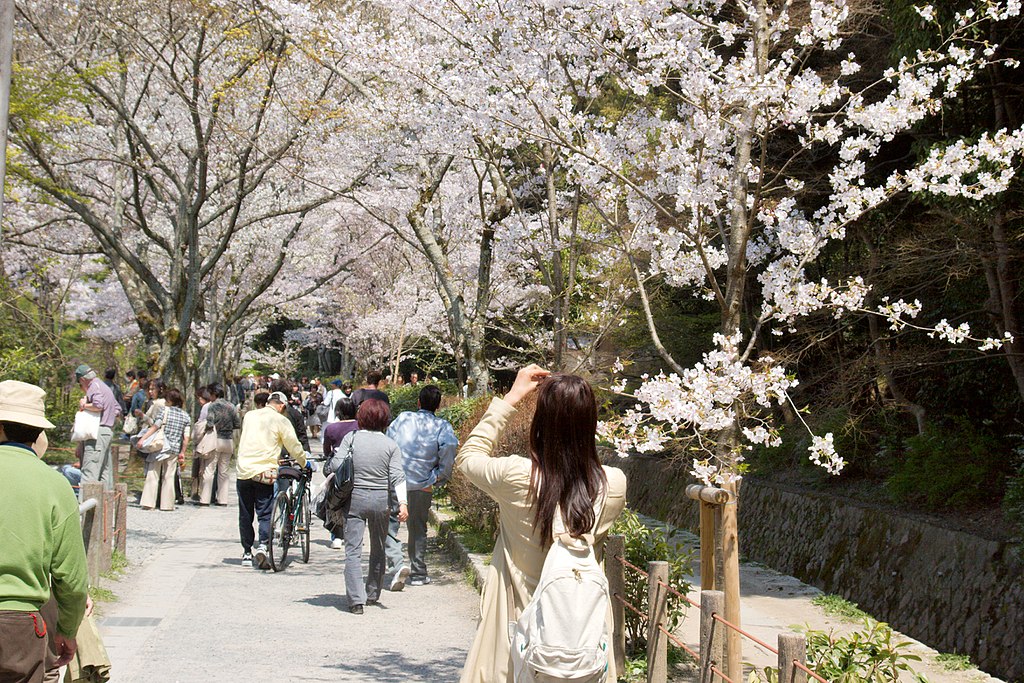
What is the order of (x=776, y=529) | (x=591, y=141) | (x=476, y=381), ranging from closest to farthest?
1. (x=591, y=141)
2. (x=776, y=529)
3. (x=476, y=381)

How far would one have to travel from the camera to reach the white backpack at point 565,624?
3.09 meters

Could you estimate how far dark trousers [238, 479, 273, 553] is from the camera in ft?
34.4

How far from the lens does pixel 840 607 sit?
990cm

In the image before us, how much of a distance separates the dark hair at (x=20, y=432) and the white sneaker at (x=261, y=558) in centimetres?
729

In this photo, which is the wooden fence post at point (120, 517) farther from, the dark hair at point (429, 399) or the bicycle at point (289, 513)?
the dark hair at point (429, 399)

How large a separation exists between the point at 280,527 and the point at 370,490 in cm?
273

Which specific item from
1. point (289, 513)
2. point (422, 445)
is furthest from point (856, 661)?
point (289, 513)

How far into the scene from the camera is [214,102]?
18.7m

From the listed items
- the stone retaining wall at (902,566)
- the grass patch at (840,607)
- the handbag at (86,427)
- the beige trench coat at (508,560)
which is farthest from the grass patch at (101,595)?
the stone retaining wall at (902,566)

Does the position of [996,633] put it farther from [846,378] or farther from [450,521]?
[450,521]

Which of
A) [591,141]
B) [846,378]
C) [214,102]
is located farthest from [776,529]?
[214,102]

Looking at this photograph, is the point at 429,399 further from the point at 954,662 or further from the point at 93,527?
the point at 954,662

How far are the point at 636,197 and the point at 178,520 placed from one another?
910 cm

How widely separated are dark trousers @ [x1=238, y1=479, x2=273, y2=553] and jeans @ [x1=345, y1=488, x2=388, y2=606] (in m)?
1.95
